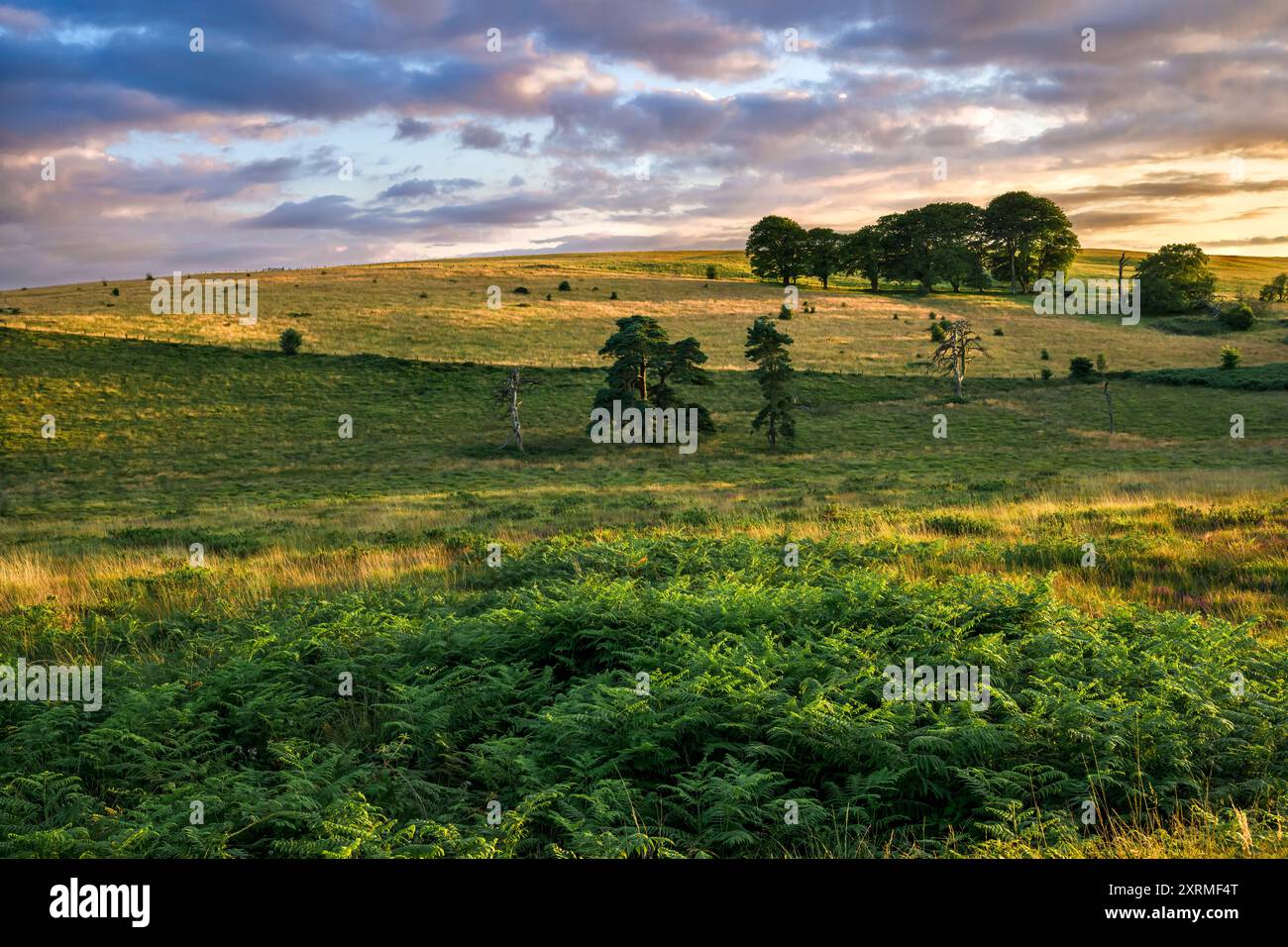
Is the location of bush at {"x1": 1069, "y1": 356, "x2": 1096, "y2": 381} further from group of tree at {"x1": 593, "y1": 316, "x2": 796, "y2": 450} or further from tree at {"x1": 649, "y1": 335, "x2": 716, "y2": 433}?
tree at {"x1": 649, "y1": 335, "x2": 716, "y2": 433}

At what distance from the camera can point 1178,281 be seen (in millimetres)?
97938

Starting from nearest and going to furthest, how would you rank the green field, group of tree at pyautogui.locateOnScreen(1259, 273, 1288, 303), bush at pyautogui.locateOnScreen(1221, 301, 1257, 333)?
the green field, bush at pyautogui.locateOnScreen(1221, 301, 1257, 333), group of tree at pyautogui.locateOnScreen(1259, 273, 1288, 303)

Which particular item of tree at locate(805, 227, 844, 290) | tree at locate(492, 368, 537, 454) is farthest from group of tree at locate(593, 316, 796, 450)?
tree at locate(805, 227, 844, 290)

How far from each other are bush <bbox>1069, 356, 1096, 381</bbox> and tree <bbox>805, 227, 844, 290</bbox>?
53632mm

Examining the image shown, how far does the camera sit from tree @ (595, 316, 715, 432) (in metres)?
48.0

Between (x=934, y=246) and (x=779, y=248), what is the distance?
2242 cm

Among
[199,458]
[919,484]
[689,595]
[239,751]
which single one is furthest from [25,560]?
[199,458]

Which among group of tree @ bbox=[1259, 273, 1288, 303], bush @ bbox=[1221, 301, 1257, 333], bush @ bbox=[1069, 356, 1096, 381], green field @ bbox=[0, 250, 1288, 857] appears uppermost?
group of tree @ bbox=[1259, 273, 1288, 303]

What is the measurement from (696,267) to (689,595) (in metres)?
122

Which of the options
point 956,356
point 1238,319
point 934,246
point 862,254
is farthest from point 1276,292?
point 956,356

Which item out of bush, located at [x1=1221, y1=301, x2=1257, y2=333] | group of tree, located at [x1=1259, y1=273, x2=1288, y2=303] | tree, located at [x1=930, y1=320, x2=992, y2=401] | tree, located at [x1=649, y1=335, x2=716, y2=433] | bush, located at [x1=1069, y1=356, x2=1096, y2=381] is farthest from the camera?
group of tree, located at [x1=1259, y1=273, x2=1288, y2=303]

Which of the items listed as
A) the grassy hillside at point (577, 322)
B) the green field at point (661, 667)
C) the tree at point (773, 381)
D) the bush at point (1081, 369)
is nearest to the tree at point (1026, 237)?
the grassy hillside at point (577, 322)

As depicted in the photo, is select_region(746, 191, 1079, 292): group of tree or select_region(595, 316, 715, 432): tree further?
select_region(746, 191, 1079, 292): group of tree
